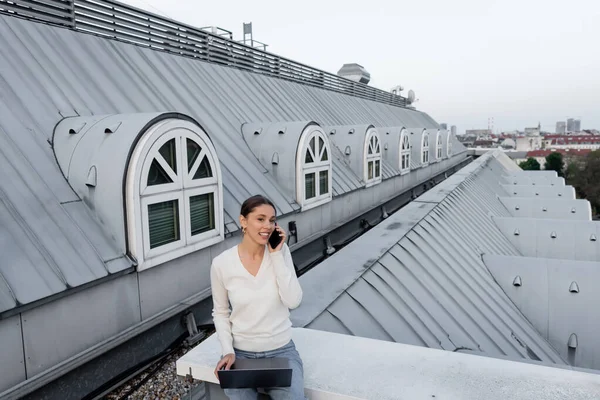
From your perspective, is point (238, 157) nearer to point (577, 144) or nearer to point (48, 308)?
point (48, 308)

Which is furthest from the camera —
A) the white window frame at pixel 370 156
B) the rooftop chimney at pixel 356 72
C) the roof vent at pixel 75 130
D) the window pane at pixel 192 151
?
the rooftop chimney at pixel 356 72

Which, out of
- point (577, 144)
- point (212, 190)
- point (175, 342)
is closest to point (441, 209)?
point (212, 190)

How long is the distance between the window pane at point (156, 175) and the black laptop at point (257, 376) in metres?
3.76

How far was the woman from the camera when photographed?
2867 millimetres

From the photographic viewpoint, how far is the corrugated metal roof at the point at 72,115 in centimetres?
492

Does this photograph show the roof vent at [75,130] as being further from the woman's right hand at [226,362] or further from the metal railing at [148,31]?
the woman's right hand at [226,362]

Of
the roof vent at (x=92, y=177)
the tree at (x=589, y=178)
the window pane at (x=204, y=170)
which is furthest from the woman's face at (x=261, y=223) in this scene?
the tree at (x=589, y=178)

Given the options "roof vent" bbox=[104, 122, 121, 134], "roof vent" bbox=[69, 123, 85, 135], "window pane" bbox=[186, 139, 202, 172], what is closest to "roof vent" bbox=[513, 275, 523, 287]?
"window pane" bbox=[186, 139, 202, 172]

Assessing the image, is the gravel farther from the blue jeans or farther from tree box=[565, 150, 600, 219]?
tree box=[565, 150, 600, 219]

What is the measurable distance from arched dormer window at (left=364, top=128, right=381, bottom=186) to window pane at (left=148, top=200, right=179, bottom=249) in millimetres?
8824

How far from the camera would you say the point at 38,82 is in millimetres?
6777

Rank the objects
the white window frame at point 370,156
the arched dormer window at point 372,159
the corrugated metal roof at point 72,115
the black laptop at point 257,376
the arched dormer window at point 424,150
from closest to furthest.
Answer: the black laptop at point 257,376 → the corrugated metal roof at point 72,115 → the white window frame at point 370,156 → the arched dormer window at point 372,159 → the arched dormer window at point 424,150

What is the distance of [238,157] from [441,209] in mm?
6221

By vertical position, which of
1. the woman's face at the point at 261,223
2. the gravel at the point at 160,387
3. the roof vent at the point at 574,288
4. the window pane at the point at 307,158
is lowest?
the roof vent at the point at 574,288
